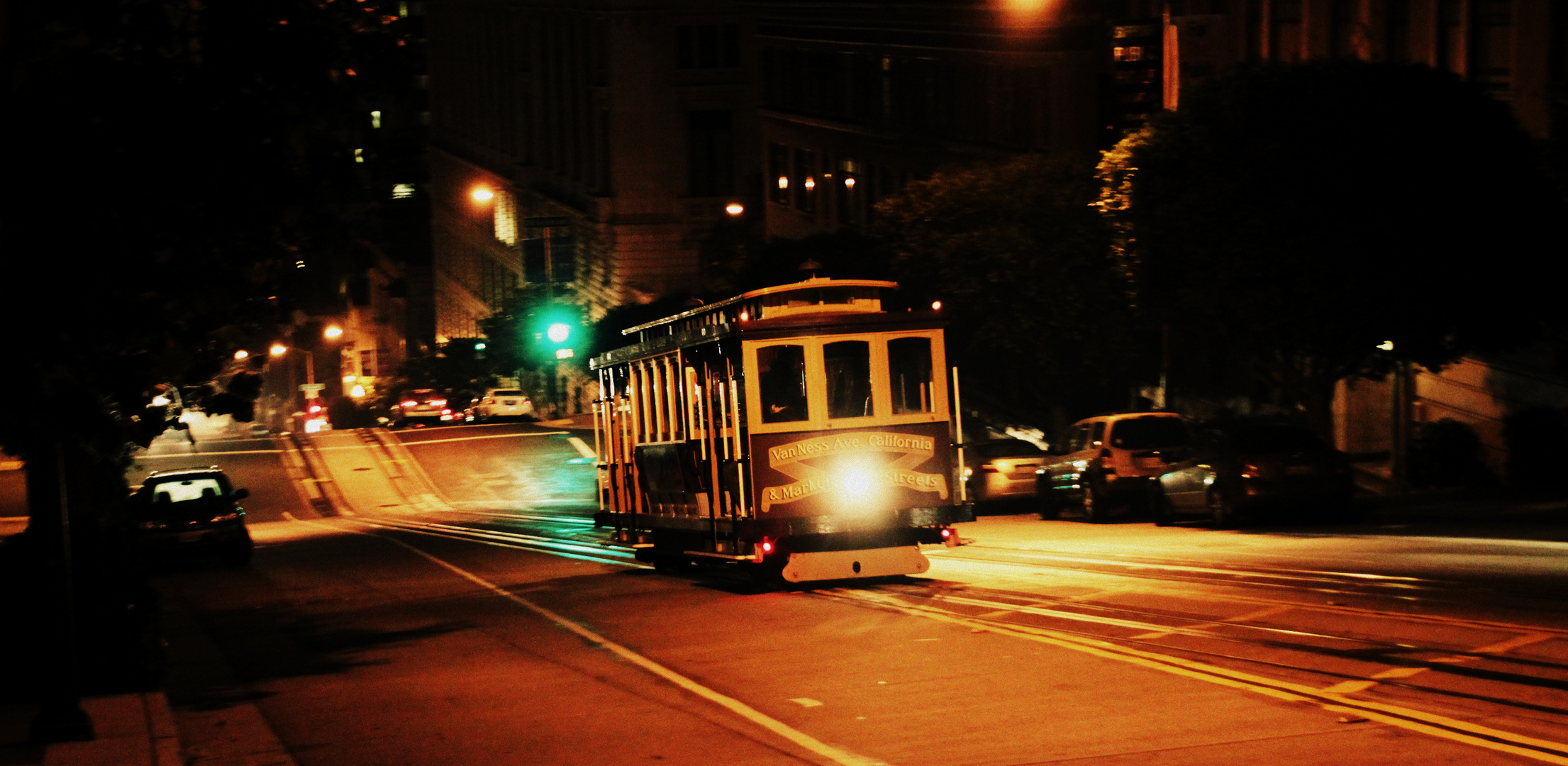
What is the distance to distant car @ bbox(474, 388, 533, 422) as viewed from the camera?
7031 cm

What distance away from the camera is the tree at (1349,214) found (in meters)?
26.2

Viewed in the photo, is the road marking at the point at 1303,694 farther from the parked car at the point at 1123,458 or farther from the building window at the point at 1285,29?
the building window at the point at 1285,29

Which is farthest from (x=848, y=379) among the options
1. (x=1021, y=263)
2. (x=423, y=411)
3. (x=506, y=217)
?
(x=506, y=217)

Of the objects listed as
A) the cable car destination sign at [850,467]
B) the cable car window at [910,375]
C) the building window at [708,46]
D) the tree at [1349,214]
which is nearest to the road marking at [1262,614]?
the cable car destination sign at [850,467]

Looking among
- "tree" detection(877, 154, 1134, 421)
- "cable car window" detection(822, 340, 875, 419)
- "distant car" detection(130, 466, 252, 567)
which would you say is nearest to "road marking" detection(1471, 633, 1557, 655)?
"cable car window" detection(822, 340, 875, 419)

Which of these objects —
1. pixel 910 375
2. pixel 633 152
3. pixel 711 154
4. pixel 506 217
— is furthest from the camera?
pixel 506 217

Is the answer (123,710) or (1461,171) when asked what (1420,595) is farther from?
(1461,171)

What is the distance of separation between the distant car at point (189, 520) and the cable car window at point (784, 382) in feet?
37.6

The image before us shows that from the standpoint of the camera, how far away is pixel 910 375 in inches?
677

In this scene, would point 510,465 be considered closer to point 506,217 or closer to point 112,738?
point 112,738

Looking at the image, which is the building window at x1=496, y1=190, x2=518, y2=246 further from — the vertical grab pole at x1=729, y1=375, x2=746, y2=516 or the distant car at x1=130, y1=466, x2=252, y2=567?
the vertical grab pole at x1=729, y1=375, x2=746, y2=516

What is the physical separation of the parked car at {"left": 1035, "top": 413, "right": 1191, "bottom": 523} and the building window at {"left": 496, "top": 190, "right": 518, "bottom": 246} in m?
79.2

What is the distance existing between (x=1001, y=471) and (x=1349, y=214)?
764 cm

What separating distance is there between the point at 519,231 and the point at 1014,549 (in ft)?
276
